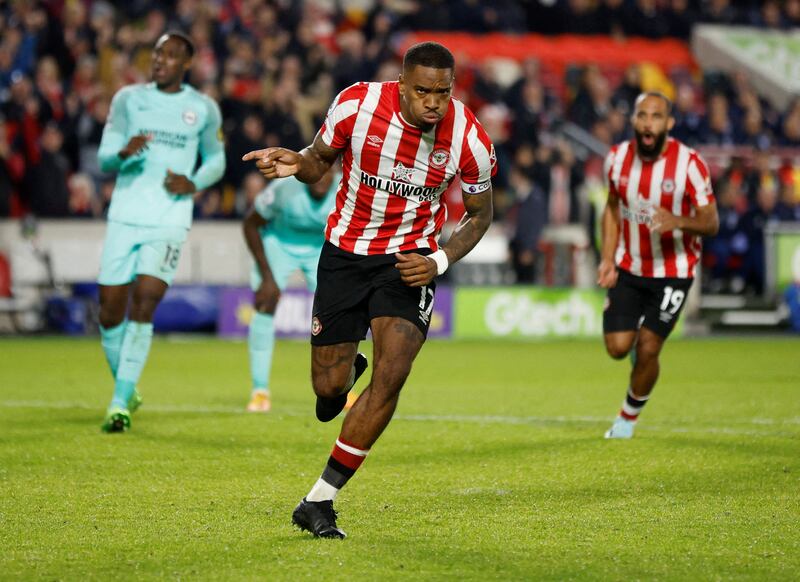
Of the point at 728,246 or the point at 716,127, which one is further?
the point at 716,127

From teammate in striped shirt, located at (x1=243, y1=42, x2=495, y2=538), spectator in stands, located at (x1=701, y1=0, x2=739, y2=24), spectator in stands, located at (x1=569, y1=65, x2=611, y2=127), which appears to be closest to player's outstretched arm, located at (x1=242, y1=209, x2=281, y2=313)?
teammate in striped shirt, located at (x1=243, y1=42, x2=495, y2=538)

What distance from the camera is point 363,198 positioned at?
6082mm

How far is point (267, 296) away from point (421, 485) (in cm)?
382

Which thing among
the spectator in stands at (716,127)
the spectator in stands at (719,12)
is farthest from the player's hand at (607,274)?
the spectator in stands at (719,12)

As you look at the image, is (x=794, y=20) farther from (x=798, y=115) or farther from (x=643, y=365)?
(x=643, y=365)

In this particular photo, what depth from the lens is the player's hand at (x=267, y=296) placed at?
10344 mm

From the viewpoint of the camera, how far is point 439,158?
19.6ft

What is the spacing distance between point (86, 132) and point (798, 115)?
13.9 m

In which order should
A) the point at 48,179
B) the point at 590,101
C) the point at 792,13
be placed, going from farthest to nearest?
the point at 792,13, the point at 590,101, the point at 48,179

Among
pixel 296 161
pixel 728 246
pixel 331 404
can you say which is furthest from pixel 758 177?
pixel 296 161

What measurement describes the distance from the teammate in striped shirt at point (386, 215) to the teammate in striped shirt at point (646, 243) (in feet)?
9.97

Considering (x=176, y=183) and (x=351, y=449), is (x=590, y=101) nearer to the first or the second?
(x=176, y=183)

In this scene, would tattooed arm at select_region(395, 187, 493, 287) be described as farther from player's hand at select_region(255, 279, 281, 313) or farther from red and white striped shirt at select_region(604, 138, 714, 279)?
player's hand at select_region(255, 279, 281, 313)

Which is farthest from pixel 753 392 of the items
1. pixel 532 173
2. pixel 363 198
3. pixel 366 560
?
pixel 532 173
